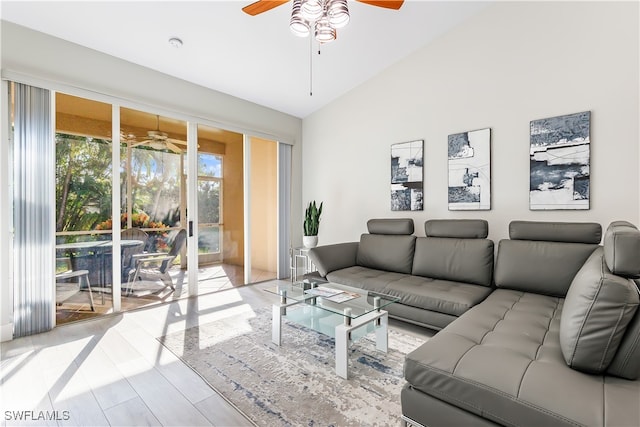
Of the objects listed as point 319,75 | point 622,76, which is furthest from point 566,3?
point 319,75

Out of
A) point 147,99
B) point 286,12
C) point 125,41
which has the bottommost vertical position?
point 147,99

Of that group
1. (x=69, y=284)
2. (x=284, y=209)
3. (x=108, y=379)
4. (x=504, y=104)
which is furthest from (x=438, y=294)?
(x=69, y=284)

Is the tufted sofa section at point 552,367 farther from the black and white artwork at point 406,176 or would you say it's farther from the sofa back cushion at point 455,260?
the black and white artwork at point 406,176

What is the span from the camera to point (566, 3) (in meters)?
2.78

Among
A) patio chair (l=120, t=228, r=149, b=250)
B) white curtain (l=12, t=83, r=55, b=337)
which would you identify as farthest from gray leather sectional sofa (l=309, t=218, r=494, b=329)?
white curtain (l=12, t=83, r=55, b=337)

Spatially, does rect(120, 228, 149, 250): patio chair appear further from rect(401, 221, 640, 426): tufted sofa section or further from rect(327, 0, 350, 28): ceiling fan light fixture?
rect(401, 221, 640, 426): tufted sofa section

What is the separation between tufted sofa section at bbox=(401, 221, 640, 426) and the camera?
117 cm

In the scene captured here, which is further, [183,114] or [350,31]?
[183,114]

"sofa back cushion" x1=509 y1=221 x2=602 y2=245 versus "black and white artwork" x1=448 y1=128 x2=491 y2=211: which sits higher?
"black and white artwork" x1=448 y1=128 x2=491 y2=211

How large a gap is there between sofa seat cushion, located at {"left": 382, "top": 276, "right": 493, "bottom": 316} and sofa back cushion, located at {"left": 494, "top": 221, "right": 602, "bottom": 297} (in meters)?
0.28

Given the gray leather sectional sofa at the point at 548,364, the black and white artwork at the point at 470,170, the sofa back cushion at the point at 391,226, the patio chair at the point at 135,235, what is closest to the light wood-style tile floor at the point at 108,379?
the patio chair at the point at 135,235

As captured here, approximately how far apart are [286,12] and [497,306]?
125 inches

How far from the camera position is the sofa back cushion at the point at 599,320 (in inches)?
47.9

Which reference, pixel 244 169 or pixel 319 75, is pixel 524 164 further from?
pixel 244 169
